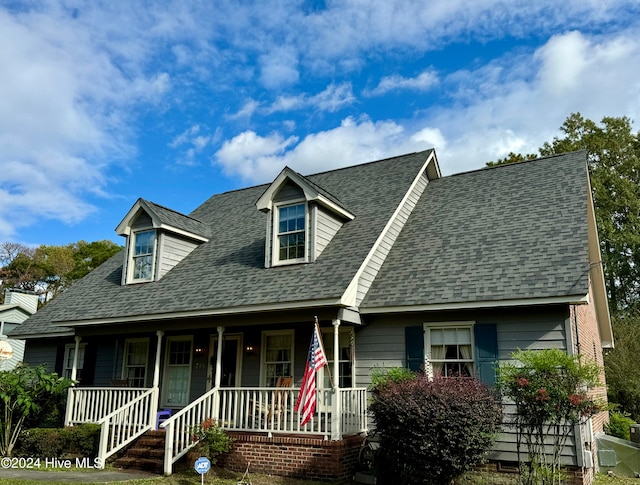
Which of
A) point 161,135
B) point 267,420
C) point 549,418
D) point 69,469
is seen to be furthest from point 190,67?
point 549,418

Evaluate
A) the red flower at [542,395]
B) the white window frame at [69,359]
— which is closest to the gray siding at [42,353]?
the white window frame at [69,359]

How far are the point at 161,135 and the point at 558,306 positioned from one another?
11090 mm

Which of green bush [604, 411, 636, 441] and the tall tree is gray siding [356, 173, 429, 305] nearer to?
green bush [604, 411, 636, 441]

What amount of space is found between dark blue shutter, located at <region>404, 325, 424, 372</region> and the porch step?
546 cm

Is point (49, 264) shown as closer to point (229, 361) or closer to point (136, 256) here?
point (136, 256)

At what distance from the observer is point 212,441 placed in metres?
10.5

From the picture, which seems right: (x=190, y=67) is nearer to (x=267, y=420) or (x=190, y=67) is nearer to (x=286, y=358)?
(x=286, y=358)

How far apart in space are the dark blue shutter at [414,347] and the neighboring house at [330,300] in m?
0.03

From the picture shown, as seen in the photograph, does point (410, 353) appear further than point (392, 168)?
No

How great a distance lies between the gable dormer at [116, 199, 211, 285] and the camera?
14945 millimetres

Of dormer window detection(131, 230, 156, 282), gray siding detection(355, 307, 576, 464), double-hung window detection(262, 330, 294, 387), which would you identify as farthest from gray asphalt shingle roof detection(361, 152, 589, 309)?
dormer window detection(131, 230, 156, 282)

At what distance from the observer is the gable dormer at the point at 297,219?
12.7 meters

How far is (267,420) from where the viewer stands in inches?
432

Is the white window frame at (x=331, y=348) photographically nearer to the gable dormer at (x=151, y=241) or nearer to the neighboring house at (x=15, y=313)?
the gable dormer at (x=151, y=241)
